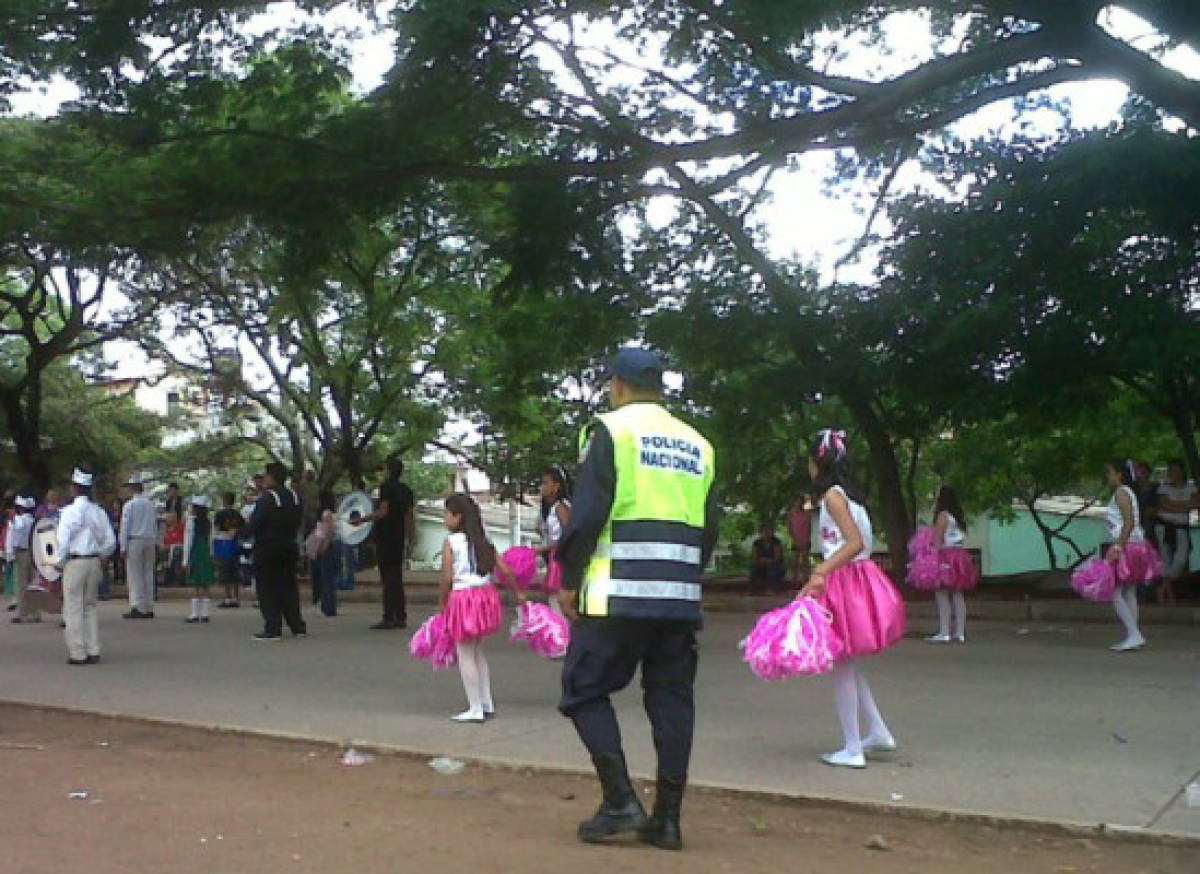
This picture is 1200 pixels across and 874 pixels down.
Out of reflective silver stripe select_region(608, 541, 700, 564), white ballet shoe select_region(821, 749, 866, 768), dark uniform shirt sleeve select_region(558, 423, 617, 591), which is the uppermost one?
dark uniform shirt sleeve select_region(558, 423, 617, 591)

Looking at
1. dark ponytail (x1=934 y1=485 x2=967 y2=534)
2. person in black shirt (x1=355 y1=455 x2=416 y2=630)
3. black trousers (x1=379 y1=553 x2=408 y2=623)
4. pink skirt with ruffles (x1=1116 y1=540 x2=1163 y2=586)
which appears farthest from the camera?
black trousers (x1=379 y1=553 x2=408 y2=623)

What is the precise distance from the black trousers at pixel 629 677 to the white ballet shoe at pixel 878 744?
6.61 feet

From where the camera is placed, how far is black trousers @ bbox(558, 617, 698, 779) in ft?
17.7

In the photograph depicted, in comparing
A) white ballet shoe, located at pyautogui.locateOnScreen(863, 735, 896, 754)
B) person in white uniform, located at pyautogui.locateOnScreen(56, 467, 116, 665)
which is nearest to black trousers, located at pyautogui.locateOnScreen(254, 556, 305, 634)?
person in white uniform, located at pyautogui.locateOnScreen(56, 467, 116, 665)

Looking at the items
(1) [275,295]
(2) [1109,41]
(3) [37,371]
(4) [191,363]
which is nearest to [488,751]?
(2) [1109,41]

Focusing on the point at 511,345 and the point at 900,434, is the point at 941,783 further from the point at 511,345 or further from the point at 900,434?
the point at 511,345

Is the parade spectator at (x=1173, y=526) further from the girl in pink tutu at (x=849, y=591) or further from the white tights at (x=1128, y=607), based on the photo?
the girl in pink tutu at (x=849, y=591)

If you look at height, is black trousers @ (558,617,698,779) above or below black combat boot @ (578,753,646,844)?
above

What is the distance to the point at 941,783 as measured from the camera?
21.4 feet

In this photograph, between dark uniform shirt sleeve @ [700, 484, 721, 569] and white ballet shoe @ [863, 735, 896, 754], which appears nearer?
dark uniform shirt sleeve @ [700, 484, 721, 569]

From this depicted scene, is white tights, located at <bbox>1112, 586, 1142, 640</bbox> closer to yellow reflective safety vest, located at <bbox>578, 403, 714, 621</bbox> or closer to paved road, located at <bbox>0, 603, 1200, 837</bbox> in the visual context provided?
paved road, located at <bbox>0, 603, 1200, 837</bbox>

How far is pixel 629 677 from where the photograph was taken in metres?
5.52

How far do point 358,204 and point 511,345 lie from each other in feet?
18.2

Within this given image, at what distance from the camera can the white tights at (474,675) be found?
27.6 ft
